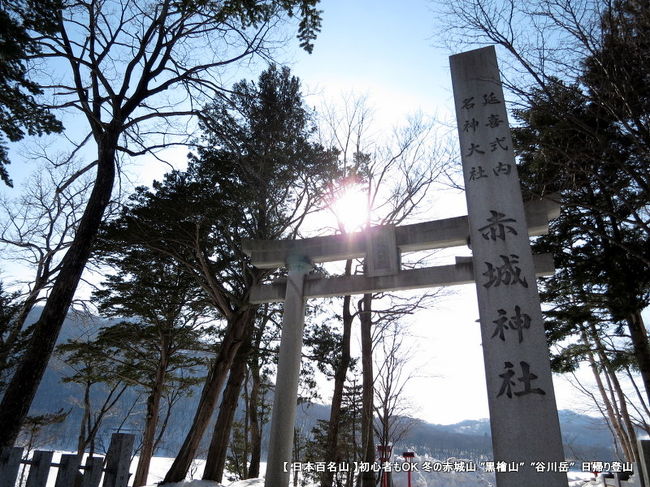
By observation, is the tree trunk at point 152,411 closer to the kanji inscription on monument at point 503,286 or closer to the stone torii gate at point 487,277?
the stone torii gate at point 487,277

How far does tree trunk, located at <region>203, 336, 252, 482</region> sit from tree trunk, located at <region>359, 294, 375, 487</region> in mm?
3157

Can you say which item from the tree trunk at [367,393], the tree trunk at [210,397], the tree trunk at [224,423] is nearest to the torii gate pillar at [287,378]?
the tree trunk at [367,393]

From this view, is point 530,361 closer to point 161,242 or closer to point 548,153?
point 548,153

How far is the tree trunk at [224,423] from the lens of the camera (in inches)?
351

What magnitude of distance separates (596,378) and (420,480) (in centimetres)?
1159

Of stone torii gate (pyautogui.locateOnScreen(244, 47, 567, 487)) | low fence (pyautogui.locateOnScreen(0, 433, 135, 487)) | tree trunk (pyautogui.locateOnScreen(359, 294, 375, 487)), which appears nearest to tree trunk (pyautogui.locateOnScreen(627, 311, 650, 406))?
stone torii gate (pyautogui.locateOnScreen(244, 47, 567, 487))

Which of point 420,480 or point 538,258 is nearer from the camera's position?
point 538,258

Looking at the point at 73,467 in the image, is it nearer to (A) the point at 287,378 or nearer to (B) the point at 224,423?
(A) the point at 287,378

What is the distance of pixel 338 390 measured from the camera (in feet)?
32.5

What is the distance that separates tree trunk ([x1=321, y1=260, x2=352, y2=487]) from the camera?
9.11 m

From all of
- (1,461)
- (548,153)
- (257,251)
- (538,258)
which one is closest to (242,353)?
(257,251)

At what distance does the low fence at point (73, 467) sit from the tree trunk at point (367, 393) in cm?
564

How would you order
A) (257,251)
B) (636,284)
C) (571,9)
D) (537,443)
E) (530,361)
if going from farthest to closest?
1. (636,284)
2. (257,251)
3. (571,9)
4. (530,361)
5. (537,443)

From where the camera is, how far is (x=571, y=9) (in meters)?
4.95
